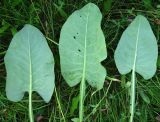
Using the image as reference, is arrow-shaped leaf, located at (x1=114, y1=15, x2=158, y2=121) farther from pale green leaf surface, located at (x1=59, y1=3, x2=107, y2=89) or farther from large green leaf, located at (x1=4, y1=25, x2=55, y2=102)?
large green leaf, located at (x1=4, y1=25, x2=55, y2=102)

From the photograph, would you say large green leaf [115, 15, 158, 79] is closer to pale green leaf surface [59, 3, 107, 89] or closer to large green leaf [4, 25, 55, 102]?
pale green leaf surface [59, 3, 107, 89]

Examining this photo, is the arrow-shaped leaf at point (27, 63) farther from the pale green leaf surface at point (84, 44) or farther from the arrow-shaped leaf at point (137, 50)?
the arrow-shaped leaf at point (137, 50)

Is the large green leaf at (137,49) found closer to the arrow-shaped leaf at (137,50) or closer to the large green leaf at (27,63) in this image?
the arrow-shaped leaf at (137,50)

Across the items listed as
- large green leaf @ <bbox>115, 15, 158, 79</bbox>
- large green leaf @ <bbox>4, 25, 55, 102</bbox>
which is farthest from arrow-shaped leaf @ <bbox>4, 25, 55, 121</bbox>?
large green leaf @ <bbox>115, 15, 158, 79</bbox>

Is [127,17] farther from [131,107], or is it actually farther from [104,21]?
[131,107]

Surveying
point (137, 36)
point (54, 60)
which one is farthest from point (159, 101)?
point (54, 60)

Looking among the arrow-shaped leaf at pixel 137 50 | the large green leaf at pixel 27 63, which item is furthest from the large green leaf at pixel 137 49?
the large green leaf at pixel 27 63
